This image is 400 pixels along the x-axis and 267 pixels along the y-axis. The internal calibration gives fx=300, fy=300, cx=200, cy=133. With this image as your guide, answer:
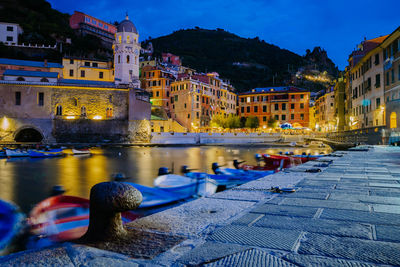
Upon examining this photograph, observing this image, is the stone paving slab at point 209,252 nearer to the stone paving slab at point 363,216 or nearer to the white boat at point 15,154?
the stone paving slab at point 363,216

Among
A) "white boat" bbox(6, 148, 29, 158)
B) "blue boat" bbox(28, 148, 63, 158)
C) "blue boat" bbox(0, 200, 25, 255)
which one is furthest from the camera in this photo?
"blue boat" bbox(28, 148, 63, 158)

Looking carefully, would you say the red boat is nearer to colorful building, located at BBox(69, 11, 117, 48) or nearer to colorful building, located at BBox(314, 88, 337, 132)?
colorful building, located at BBox(314, 88, 337, 132)

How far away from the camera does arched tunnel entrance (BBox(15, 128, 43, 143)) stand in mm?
50525

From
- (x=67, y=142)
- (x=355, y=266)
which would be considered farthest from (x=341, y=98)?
(x=355, y=266)

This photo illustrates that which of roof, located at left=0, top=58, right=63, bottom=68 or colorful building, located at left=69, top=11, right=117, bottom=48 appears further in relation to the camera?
colorful building, located at left=69, top=11, right=117, bottom=48

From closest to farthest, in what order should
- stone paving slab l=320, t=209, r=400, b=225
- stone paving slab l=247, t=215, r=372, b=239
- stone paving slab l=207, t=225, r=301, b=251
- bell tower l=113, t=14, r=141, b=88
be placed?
stone paving slab l=207, t=225, r=301, b=251 → stone paving slab l=247, t=215, r=372, b=239 → stone paving slab l=320, t=209, r=400, b=225 → bell tower l=113, t=14, r=141, b=88

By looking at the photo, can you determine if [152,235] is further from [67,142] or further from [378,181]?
[67,142]

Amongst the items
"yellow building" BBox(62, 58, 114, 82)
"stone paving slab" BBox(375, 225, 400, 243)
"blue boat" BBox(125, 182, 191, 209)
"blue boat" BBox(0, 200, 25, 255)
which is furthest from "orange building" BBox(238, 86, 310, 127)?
"stone paving slab" BBox(375, 225, 400, 243)

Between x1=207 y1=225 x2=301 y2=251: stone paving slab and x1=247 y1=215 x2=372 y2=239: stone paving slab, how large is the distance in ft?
0.56

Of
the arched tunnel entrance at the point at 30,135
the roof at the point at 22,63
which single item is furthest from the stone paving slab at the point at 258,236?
the roof at the point at 22,63

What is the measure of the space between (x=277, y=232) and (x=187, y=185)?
5.93 meters

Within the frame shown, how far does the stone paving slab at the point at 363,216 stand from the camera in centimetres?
307

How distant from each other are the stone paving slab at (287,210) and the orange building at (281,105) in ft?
221

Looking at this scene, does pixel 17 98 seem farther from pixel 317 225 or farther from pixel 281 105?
pixel 317 225
